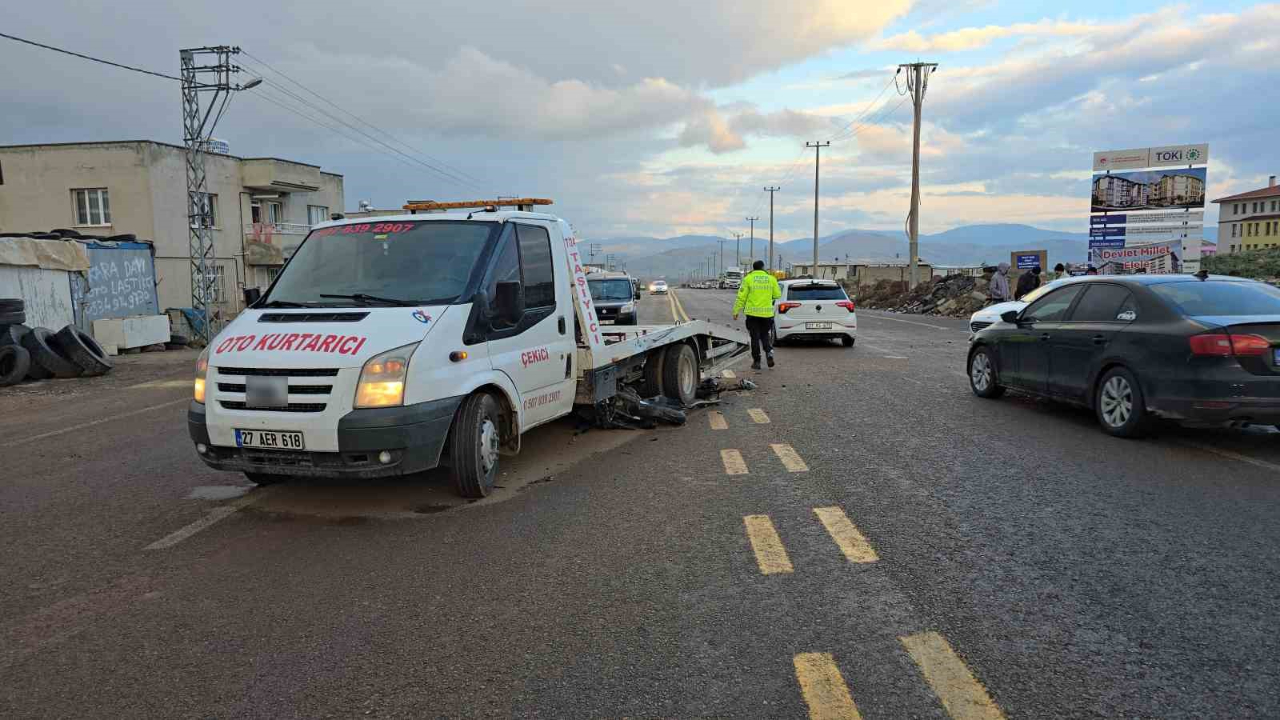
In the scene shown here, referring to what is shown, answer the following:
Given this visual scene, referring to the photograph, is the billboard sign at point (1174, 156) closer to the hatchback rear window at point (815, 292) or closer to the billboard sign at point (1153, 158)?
the billboard sign at point (1153, 158)

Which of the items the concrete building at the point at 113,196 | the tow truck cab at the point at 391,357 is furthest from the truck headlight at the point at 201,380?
the concrete building at the point at 113,196

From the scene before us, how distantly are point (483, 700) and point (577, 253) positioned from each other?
5257mm

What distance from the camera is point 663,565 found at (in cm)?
446

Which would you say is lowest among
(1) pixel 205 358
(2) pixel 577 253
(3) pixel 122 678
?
(3) pixel 122 678

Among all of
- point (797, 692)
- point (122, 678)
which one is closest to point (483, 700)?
point (797, 692)

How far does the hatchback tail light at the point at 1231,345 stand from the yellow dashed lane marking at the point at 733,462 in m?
3.87

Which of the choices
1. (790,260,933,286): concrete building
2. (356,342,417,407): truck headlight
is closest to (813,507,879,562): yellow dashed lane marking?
(356,342,417,407): truck headlight

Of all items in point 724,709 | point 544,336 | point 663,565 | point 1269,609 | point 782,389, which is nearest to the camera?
point 724,709

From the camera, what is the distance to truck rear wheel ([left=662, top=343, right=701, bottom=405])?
9375 millimetres

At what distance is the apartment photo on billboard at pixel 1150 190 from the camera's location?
3353 centimetres

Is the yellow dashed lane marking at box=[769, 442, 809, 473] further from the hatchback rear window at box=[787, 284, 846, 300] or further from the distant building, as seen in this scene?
the distant building

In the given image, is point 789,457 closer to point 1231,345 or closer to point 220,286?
point 1231,345

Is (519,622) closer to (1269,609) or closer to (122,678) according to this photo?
(122,678)

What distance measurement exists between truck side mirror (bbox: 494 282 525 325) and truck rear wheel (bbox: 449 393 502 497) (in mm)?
592
